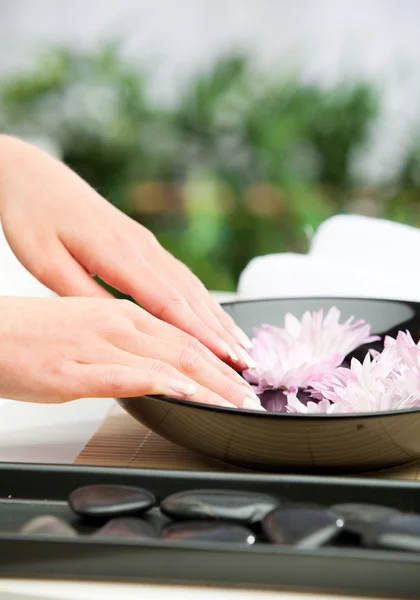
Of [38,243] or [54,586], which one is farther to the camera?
[38,243]

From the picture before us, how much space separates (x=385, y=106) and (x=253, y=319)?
9.47 ft

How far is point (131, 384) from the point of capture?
1.94 feet

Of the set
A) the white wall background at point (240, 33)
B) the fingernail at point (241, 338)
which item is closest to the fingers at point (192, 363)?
the fingernail at point (241, 338)

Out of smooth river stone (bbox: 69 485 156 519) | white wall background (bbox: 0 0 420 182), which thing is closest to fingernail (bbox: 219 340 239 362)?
smooth river stone (bbox: 69 485 156 519)

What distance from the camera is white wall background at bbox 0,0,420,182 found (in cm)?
378

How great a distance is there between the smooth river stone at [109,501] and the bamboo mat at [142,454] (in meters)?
0.09

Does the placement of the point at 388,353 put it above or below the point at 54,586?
above

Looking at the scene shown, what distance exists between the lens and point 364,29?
161 inches

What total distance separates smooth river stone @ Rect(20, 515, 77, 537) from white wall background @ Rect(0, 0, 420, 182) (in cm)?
329

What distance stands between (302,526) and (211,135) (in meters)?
2.98

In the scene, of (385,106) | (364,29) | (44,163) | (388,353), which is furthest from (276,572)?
Result: (364,29)

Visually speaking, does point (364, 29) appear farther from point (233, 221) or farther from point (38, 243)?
point (38, 243)

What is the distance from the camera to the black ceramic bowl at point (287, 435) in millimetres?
540

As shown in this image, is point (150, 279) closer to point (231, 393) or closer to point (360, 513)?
point (231, 393)
